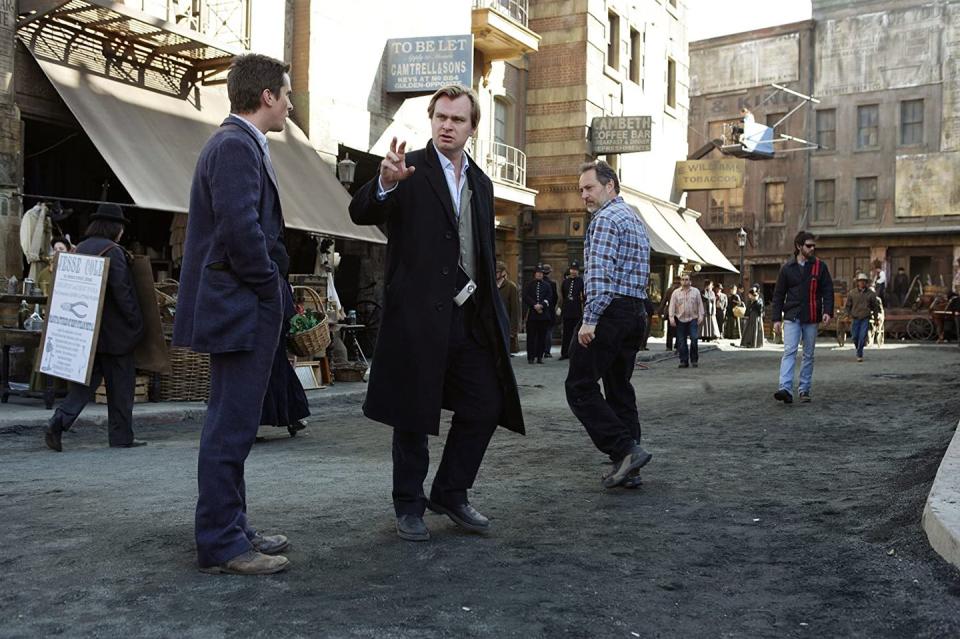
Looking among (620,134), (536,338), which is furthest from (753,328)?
(536,338)

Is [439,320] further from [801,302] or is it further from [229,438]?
[801,302]

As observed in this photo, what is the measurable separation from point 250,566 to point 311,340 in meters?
8.00

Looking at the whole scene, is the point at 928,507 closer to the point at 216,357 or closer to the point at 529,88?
the point at 216,357

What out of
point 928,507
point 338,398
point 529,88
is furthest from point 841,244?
point 928,507

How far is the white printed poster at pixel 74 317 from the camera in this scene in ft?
24.6

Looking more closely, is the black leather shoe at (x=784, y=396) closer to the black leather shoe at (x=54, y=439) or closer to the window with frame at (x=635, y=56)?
the black leather shoe at (x=54, y=439)

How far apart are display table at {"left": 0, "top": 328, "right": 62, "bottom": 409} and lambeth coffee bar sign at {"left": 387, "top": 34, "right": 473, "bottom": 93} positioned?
967cm

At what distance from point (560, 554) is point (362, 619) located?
117 centimetres

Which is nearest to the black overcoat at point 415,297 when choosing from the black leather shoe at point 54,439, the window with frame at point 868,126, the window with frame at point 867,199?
the black leather shoe at point 54,439

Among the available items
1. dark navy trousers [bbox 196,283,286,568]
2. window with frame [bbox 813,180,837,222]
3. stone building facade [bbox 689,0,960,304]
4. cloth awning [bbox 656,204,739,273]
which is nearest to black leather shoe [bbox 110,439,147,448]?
dark navy trousers [bbox 196,283,286,568]

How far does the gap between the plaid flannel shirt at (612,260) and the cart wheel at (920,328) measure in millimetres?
29274

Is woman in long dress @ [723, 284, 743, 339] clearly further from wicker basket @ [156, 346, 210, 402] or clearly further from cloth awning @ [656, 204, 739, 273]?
wicker basket @ [156, 346, 210, 402]

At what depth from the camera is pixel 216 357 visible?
377 cm

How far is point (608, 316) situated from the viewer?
5.82 meters
